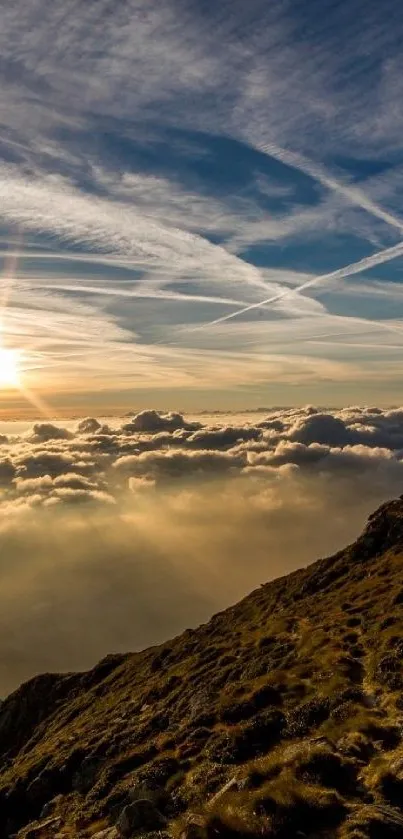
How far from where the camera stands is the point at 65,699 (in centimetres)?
12162

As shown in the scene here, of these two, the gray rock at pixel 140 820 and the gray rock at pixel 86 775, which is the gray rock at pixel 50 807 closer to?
the gray rock at pixel 86 775

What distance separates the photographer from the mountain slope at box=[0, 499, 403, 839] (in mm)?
31141

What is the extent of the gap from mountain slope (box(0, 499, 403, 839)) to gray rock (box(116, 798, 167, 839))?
137 mm

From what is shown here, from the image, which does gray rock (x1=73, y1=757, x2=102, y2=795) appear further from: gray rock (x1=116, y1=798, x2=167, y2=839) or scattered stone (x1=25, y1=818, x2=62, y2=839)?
gray rock (x1=116, y1=798, x2=167, y2=839)

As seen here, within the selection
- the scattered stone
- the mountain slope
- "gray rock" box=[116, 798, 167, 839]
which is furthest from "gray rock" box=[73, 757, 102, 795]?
"gray rock" box=[116, 798, 167, 839]

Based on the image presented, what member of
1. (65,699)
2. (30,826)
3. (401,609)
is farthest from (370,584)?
(65,699)

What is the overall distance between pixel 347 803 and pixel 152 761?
73.8ft

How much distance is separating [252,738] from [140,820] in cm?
1256

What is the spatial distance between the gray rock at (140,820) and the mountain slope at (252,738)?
14cm

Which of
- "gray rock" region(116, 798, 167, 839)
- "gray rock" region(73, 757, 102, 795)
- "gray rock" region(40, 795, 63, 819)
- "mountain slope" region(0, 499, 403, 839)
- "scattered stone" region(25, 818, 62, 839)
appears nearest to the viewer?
"mountain slope" region(0, 499, 403, 839)

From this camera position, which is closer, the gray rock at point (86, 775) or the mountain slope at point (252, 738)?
the mountain slope at point (252, 738)

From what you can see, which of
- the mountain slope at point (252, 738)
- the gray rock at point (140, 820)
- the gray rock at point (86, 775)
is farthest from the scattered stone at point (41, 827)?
the gray rock at point (140, 820)

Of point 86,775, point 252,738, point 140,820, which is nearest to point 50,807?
point 86,775

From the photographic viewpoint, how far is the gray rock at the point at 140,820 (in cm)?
3419
